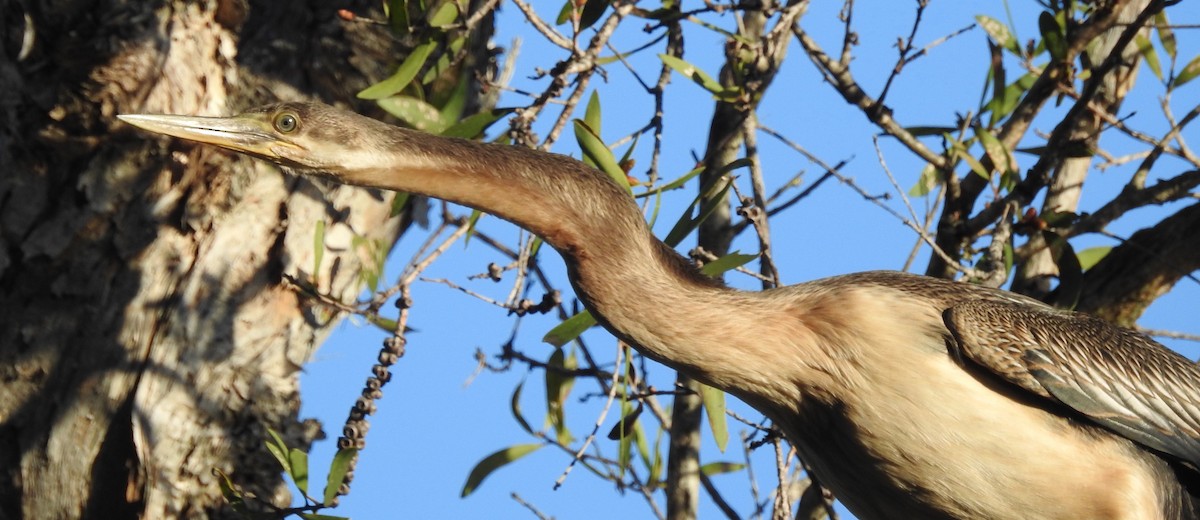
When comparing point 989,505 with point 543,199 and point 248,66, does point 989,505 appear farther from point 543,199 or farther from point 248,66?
point 248,66

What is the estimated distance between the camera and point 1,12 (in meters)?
3.50

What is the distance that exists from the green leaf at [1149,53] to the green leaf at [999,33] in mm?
334

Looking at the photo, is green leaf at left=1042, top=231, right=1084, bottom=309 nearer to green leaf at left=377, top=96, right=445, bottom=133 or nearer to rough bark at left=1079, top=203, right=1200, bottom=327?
rough bark at left=1079, top=203, right=1200, bottom=327

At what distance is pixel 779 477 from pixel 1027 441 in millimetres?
645

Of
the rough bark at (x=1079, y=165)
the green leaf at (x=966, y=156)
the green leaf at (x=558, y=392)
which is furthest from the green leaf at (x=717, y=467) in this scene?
the green leaf at (x=966, y=156)

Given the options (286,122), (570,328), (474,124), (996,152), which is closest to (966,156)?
(996,152)

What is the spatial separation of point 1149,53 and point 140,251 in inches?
115

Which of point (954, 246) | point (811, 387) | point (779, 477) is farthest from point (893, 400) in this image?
point (954, 246)

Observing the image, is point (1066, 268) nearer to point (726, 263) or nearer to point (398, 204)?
point (726, 263)

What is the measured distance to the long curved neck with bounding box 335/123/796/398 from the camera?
2.61 m

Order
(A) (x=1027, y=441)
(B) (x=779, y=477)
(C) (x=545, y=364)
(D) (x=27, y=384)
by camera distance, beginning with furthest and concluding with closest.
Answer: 1. (D) (x=27, y=384)
2. (C) (x=545, y=364)
3. (B) (x=779, y=477)
4. (A) (x=1027, y=441)

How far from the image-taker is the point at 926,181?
4.07m

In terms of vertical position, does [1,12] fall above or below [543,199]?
above

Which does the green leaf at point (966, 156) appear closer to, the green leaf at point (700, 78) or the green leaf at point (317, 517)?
the green leaf at point (700, 78)
